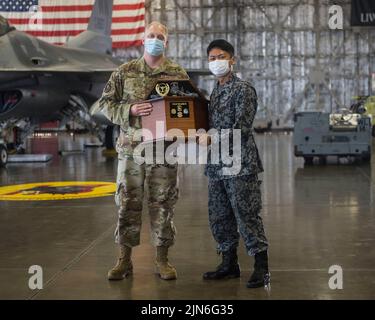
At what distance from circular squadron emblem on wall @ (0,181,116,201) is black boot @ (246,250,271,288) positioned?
5.51 m

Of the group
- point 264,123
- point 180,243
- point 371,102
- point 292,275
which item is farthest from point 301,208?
point 264,123

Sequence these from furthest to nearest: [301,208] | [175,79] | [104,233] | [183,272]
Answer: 1. [301,208]
2. [104,233]
3. [183,272]
4. [175,79]

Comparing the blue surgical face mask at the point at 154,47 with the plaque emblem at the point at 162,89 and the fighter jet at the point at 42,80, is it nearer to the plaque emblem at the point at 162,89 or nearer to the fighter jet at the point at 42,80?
the plaque emblem at the point at 162,89

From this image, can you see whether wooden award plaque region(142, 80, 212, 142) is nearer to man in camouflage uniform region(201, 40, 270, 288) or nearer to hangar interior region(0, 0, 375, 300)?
man in camouflage uniform region(201, 40, 270, 288)

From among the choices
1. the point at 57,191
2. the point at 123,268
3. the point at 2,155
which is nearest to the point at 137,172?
the point at 123,268

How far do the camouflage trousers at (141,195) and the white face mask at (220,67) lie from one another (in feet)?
2.68

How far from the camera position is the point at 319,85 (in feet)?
131

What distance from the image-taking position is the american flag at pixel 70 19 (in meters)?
29.8

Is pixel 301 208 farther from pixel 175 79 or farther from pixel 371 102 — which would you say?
pixel 371 102

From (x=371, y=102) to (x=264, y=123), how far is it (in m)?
10.1

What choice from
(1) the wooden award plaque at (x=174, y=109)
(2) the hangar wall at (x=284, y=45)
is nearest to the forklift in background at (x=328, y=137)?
(1) the wooden award plaque at (x=174, y=109)

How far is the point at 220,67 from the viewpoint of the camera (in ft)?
15.2

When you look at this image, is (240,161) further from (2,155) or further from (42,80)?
(42,80)

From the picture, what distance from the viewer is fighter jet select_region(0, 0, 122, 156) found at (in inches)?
628
